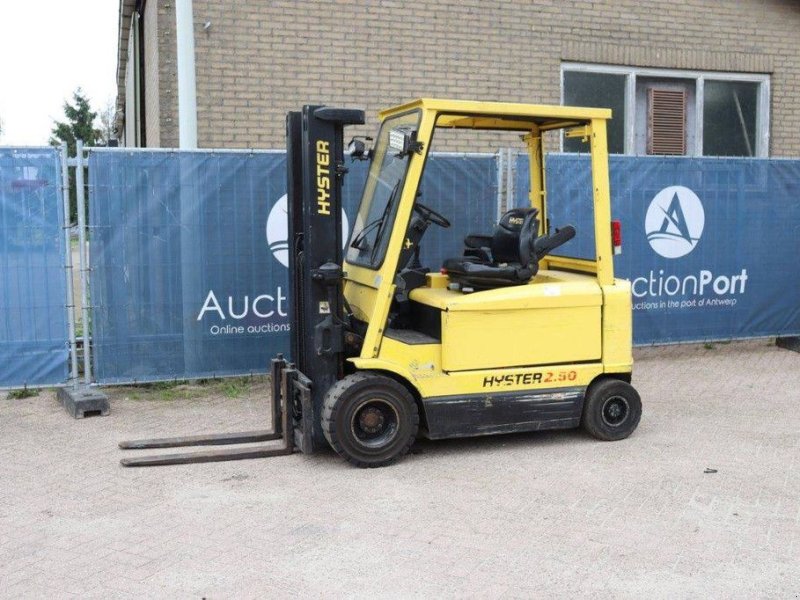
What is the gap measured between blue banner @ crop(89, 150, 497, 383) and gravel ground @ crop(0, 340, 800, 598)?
890 millimetres

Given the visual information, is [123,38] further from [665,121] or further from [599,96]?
[665,121]

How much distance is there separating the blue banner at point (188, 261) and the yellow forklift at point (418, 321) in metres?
1.83

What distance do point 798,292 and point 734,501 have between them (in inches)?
236

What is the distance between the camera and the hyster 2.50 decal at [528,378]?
6531 mm

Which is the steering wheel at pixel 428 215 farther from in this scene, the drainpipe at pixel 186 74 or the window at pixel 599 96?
the window at pixel 599 96

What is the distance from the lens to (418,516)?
5.38 meters

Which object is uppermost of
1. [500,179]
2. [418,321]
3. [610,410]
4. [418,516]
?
[500,179]

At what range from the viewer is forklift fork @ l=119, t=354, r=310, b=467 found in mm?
6391

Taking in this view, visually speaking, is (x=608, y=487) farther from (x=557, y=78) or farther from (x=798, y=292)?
(x=557, y=78)

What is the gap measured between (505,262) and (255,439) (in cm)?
230

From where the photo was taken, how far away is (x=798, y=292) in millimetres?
10805

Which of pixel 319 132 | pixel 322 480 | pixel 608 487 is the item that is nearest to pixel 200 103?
pixel 319 132

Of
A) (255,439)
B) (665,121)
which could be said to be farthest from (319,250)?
(665,121)

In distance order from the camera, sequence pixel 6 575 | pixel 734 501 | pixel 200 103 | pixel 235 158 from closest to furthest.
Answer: pixel 6 575
pixel 734 501
pixel 235 158
pixel 200 103
